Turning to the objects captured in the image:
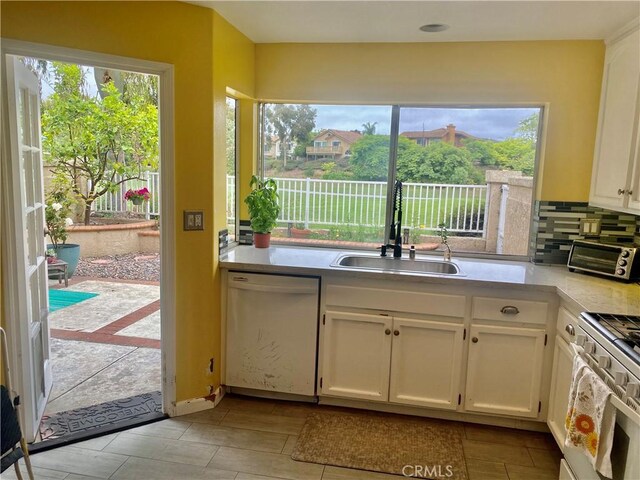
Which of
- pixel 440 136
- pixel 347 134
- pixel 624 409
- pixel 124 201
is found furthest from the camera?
pixel 124 201

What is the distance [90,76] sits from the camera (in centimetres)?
657

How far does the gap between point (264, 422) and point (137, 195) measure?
5300mm

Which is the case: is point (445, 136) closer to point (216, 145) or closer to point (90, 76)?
point (216, 145)

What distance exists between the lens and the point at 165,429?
2.55 meters

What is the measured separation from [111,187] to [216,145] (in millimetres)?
Result: 4912

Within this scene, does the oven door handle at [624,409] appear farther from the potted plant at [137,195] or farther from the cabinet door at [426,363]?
the potted plant at [137,195]

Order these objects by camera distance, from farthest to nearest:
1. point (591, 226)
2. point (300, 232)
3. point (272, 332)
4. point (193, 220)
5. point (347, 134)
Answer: point (300, 232) → point (347, 134) → point (591, 226) → point (272, 332) → point (193, 220)

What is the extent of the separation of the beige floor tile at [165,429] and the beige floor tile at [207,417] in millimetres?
44

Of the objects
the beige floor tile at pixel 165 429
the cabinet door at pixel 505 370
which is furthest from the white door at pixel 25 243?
the cabinet door at pixel 505 370

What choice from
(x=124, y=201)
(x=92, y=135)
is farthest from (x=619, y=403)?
(x=124, y=201)

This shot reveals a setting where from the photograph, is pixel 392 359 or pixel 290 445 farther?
pixel 392 359

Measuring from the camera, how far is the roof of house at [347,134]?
3318mm

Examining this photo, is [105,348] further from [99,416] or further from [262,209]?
[262,209]

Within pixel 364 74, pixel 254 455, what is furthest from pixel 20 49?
pixel 254 455
